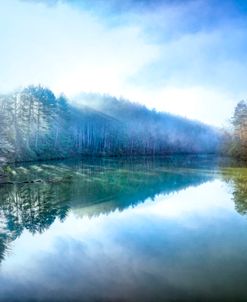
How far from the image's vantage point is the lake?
1021 cm

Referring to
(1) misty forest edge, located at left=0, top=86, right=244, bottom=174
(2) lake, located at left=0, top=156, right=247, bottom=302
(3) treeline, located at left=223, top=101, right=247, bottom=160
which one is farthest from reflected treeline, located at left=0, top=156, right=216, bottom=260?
(3) treeline, located at left=223, top=101, right=247, bottom=160

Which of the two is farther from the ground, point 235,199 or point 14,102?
point 14,102

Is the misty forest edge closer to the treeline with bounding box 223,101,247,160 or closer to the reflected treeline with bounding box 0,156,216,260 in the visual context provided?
the treeline with bounding box 223,101,247,160

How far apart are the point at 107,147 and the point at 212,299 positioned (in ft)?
342

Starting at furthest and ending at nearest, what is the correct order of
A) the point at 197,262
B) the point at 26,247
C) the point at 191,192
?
the point at 191,192, the point at 26,247, the point at 197,262

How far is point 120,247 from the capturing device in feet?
47.0

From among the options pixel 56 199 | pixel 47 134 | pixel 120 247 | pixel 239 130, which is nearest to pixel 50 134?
pixel 47 134

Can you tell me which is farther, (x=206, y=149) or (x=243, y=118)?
(x=206, y=149)

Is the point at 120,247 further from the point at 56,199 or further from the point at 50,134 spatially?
the point at 50,134

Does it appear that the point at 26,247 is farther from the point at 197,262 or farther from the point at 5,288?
the point at 197,262

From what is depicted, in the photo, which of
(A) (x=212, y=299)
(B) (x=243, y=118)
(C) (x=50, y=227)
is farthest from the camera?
(B) (x=243, y=118)

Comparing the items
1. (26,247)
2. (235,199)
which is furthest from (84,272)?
(235,199)

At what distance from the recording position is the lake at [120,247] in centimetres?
1021

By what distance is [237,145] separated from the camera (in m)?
77.9
